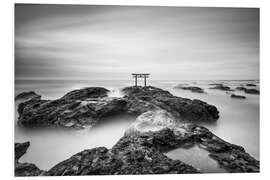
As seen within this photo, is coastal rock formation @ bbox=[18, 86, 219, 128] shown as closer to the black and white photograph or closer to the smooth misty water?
the black and white photograph

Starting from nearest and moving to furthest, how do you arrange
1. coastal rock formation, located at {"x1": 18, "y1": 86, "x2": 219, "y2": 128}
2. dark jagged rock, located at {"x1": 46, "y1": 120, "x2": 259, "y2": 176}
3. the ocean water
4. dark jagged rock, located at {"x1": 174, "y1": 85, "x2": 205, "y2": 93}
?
1. dark jagged rock, located at {"x1": 46, "y1": 120, "x2": 259, "y2": 176}
2. the ocean water
3. coastal rock formation, located at {"x1": 18, "y1": 86, "x2": 219, "y2": 128}
4. dark jagged rock, located at {"x1": 174, "y1": 85, "x2": 205, "y2": 93}

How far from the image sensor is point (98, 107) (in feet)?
8.69

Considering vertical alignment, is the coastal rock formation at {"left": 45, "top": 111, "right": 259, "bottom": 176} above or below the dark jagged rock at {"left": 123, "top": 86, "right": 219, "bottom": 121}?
below

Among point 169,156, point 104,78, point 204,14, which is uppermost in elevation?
point 204,14

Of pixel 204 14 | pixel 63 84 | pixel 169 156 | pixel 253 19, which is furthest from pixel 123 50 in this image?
pixel 253 19

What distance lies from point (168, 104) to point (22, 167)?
5.67 feet

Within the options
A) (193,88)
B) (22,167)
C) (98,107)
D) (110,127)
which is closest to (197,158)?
(193,88)

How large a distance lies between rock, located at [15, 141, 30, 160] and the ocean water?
39 mm

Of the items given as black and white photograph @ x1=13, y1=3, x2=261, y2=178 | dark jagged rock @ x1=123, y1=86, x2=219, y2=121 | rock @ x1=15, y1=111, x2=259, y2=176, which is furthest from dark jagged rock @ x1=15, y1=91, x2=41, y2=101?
dark jagged rock @ x1=123, y1=86, x2=219, y2=121

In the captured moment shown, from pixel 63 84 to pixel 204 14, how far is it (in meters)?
1.81

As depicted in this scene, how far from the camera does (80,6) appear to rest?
2564mm

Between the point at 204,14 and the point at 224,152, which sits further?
the point at 204,14

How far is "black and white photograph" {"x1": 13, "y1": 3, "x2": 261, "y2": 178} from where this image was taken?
2424 mm

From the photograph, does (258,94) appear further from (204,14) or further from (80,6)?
(80,6)
